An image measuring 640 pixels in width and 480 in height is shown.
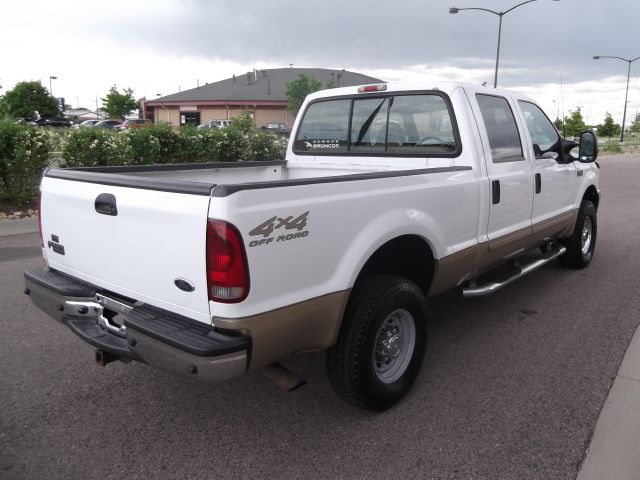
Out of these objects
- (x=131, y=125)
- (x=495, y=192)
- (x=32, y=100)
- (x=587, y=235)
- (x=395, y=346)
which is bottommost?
(x=395, y=346)

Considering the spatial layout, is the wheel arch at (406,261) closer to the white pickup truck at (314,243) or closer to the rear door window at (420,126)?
the white pickup truck at (314,243)

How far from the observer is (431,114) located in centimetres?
417

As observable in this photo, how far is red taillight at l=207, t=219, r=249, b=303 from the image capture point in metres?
2.28

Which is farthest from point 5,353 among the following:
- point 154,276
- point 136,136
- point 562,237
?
point 136,136

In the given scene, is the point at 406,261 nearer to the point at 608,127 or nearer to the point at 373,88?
the point at 373,88

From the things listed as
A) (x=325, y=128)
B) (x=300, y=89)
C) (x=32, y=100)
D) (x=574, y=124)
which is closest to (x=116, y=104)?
(x=32, y=100)

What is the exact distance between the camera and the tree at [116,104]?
2645 inches

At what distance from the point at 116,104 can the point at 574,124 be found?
52.3 meters

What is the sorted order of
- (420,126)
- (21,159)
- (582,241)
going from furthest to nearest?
1. (21,159)
2. (582,241)
3. (420,126)

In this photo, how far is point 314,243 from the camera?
2588 mm

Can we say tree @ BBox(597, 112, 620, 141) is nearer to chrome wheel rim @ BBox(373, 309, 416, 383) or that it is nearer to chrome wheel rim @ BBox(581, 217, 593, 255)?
chrome wheel rim @ BBox(581, 217, 593, 255)

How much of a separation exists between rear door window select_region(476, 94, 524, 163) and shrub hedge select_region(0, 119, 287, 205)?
7.84 meters

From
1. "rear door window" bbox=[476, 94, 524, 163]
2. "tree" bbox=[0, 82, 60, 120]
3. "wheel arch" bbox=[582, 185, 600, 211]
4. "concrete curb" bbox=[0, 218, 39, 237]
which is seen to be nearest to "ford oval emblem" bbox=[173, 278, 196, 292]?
"rear door window" bbox=[476, 94, 524, 163]

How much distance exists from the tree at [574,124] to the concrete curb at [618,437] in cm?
4326
